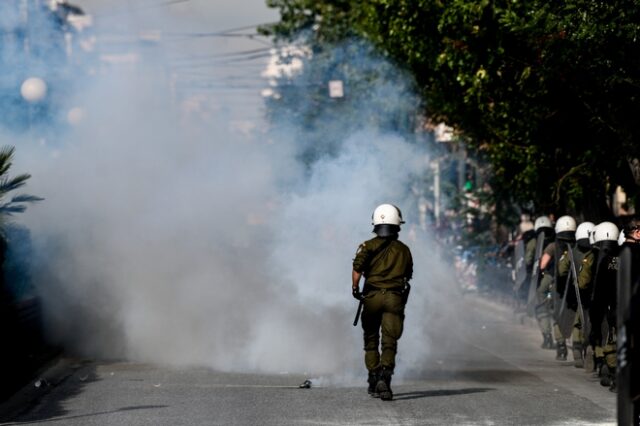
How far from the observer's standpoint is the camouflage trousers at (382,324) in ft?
39.3

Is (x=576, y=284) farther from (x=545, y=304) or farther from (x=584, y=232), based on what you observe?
(x=545, y=304)

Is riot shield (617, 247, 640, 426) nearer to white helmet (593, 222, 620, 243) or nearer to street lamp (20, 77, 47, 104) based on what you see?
white helmet (593, 222, 620, 243)

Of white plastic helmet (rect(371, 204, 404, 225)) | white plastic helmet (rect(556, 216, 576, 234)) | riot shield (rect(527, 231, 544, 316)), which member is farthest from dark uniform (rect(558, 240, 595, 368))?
white plastic helmet (rect(371, 204, 404, 225))

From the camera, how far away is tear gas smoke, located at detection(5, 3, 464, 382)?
15344 millimetres

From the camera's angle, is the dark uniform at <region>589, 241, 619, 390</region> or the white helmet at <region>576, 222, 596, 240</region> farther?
the white helmet at <region>576, 222, 596, 240</region>

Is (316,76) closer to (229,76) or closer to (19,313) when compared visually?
(229,76)

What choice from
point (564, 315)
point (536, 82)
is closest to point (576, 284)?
point (564, 315)

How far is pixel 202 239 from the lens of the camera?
17.0 metres

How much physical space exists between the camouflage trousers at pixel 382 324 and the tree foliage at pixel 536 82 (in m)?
4.41

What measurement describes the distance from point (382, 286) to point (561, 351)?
16.3ft

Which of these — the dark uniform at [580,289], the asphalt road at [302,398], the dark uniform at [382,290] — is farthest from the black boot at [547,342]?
the dark uniform at [382,290]

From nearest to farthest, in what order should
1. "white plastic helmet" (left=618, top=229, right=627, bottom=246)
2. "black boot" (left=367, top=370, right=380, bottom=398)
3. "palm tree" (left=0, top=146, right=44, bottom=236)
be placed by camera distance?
"black boot" (left=367, top=370, right=380, bottom=398), "white plastic helmet" (left=618, top=229, right=627, bottom=246), "palm tree" (left=0, top=146, right=44, bottom=236)

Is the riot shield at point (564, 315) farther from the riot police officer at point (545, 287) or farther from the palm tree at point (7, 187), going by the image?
the palm tree at point (7, 187)

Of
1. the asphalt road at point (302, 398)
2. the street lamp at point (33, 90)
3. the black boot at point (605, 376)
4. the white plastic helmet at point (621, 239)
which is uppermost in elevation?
the street lamp at point (33, 90)
